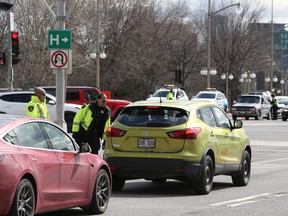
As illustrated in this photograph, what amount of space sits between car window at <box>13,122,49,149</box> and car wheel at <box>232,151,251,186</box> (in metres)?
6.32

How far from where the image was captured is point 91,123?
17109 millimetres

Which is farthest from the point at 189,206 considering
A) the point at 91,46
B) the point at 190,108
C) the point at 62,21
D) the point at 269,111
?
the point at 91,46

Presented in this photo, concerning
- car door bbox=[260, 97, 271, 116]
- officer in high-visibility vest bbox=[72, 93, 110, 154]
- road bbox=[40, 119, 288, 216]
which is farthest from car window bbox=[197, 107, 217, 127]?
car door bbox=[260, 97, 271, 116]

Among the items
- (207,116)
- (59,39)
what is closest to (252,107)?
(59,39)

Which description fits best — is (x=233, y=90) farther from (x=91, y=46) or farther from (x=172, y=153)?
(x=172, y=153)

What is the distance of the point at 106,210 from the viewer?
469 inches

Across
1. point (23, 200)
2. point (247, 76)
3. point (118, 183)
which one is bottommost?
point (118, 183)

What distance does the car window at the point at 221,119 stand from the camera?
601 inches

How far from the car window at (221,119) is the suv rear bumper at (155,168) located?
1722 millimetres

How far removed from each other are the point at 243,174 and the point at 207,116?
66.6 inches

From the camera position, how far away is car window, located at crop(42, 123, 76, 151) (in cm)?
1050

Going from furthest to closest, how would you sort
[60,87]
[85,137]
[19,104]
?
[19,104]
[60,87]
[85,137]

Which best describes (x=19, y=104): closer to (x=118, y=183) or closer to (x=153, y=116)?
(x=118, y=183)

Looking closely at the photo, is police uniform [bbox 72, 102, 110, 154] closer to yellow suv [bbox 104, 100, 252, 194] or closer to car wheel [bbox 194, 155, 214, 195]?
yellow suv [bbox 104, 100, 252, 194]
